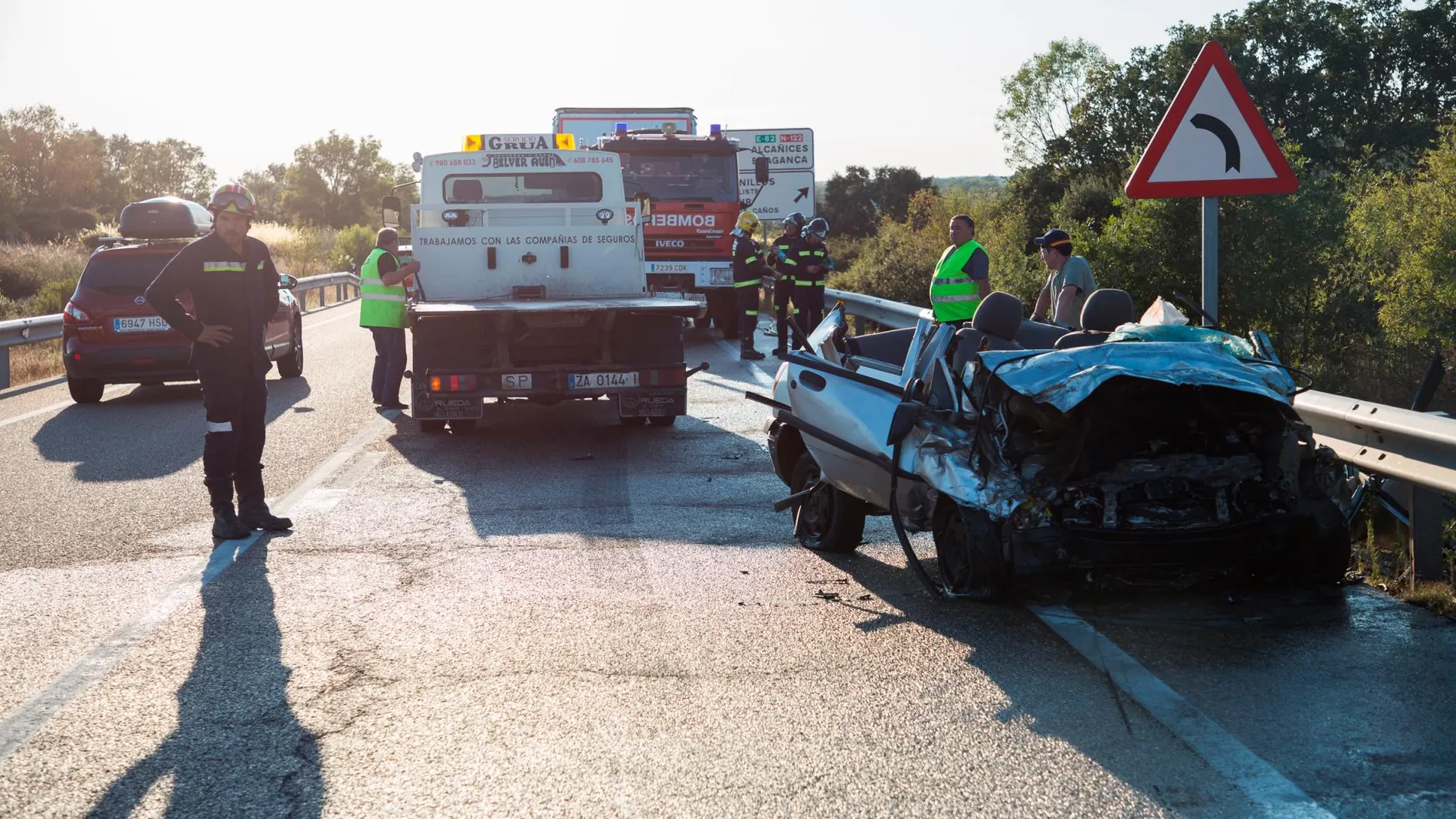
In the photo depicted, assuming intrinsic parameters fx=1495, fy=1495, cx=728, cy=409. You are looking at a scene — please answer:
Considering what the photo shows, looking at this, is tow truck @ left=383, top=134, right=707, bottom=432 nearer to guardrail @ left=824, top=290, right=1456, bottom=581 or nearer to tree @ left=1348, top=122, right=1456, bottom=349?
guardrail @ left=824, top=290, right=1456, bottom=581

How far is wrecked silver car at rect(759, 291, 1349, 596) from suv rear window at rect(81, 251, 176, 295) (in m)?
11.5

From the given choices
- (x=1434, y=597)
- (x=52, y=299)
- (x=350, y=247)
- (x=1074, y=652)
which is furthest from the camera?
(x=350, y=247)

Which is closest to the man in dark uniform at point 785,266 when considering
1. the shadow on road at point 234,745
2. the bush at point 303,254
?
the shadow on road at point 234,745

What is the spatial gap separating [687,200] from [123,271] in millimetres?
9938

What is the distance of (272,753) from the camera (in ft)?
14.9

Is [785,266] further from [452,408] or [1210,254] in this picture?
[1210,254]

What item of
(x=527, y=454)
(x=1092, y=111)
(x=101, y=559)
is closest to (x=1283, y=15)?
(x=1092, y=111)

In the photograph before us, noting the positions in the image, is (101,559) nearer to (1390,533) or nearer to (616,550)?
(616,550)

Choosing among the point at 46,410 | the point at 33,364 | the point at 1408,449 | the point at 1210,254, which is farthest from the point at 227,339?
the point at 33,364

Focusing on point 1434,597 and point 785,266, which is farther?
point 785,266

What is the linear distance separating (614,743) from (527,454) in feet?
23.9

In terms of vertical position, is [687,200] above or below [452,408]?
above

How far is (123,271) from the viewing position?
15.6 metres

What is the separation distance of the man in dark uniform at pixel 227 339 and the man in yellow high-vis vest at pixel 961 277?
6.06 metres
